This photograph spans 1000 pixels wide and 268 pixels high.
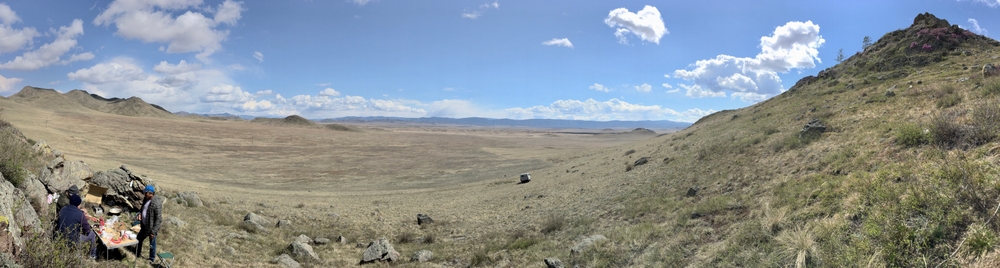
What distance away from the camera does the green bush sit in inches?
321

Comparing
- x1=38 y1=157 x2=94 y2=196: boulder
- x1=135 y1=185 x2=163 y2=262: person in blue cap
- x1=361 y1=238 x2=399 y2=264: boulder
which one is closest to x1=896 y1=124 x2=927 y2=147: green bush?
x1=361 y1=238 x2=399 y2=264: boulder

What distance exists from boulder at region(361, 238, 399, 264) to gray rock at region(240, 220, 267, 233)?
4074 millimetres

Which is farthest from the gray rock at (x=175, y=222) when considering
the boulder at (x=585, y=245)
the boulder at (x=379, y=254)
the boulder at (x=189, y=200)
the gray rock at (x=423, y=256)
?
the boulder at (x=585, y=245)

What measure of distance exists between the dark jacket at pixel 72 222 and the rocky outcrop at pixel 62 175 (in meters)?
3.15

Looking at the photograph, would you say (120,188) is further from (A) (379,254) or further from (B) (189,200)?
(A) (379,254)

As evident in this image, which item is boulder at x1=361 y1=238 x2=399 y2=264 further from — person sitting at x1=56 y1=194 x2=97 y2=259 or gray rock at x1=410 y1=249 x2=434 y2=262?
person sitting at x1=56 y1=194 x2=97 y2=259

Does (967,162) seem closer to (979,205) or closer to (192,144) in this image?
(979,205)

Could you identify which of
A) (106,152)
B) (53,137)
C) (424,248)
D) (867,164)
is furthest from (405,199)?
(53,137)

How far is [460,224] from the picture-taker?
1588 cm

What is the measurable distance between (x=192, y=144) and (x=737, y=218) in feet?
234

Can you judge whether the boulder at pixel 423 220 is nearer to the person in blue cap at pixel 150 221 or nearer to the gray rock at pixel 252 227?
the gray rock at pixel 252 227

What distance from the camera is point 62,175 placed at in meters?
8.95

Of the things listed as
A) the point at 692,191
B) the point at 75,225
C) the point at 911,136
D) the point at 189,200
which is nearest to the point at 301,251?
the point at 75,225

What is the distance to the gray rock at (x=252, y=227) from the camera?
12.1 meters
